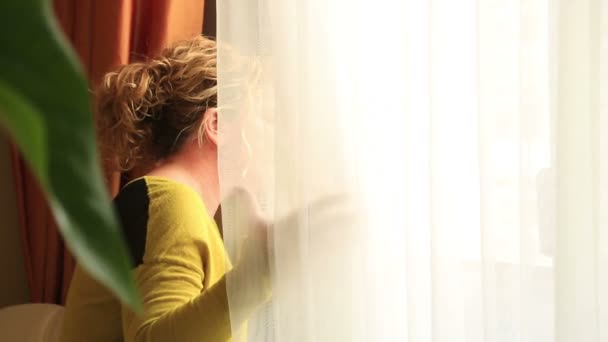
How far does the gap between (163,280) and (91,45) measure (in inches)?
35.1

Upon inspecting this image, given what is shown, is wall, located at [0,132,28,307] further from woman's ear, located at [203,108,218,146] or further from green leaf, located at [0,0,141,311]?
green leaf, located at [0,0,141,311]

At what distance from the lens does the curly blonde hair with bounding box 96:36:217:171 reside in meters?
1.11

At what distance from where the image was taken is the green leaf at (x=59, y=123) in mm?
243

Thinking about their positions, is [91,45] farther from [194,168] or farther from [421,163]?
[421,163]

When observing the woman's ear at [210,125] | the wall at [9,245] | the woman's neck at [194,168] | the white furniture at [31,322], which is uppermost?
the woman's ear at [210,125]

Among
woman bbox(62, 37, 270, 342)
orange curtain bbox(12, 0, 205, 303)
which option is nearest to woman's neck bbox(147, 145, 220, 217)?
woman bbox(62, 37, 270, 342)

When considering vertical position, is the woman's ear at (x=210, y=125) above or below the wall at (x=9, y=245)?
above

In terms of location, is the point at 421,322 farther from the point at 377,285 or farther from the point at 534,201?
the point at 534,201

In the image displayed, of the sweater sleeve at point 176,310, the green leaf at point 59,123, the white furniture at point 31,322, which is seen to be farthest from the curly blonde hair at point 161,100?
the green leaf at point 59,123

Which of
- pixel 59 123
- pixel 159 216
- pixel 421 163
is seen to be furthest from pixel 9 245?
pixel 59 123

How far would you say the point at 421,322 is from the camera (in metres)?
0.81

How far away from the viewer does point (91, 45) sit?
5.44 feet

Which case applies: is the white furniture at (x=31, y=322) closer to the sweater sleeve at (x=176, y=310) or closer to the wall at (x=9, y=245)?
the wall at (x=9, y=245)

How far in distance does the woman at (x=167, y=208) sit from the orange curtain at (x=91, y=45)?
0.40 meters
